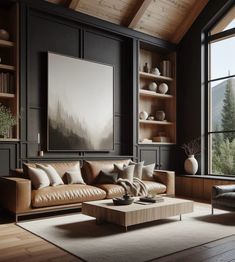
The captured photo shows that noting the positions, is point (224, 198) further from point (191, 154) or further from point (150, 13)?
point (150, 13)

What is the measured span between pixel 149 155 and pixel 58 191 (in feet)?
9.71

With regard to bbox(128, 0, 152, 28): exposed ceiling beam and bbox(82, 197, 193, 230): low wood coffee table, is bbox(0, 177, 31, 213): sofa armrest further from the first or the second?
bbox(128, 0, 152, 28): exposed ceiling beam

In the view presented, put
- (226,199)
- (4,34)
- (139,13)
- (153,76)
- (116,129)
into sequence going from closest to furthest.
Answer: (226,199)
(4,34)
(139,13)
(116,129)
(153,76)

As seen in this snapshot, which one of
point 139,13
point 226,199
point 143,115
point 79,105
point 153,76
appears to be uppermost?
point 139,13

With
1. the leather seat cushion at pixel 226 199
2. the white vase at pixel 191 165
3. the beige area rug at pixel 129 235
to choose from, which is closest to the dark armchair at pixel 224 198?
the leather seat cushion at pixel 226 199

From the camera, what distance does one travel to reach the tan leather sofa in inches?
176

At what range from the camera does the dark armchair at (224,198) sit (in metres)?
4.73

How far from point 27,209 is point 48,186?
A: 22.9 inches

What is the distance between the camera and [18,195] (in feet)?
14.5

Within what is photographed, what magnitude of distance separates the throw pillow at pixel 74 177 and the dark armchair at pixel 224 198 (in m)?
2.13

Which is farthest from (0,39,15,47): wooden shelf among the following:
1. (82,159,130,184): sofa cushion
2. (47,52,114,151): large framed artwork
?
(82,159,130,184): sofa cushion

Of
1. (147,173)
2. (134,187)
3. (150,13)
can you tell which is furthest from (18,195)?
(150,13)

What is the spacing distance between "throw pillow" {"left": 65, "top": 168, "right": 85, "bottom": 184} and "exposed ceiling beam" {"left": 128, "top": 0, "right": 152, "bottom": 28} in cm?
→ 331

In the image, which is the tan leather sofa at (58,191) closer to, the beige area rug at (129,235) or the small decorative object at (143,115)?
the beige area rug at (129,235)
